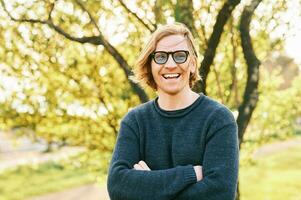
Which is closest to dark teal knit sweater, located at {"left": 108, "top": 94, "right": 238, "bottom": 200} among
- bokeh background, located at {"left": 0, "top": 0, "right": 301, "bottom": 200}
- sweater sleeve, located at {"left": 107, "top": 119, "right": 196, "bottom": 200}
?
sweater sleeve, located at {"left": 107, "top": 119, "right": 196, "bottom": 200}

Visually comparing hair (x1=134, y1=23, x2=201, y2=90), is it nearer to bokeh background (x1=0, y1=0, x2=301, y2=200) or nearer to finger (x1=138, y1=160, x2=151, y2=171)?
finger (x1=138, y1=160, x2=151, y2=171)

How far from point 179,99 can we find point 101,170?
5466mm

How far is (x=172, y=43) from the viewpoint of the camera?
338 centimetres

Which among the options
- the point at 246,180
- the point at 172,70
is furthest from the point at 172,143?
the point at 246,180

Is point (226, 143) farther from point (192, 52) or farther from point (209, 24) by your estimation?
point (209, 24)

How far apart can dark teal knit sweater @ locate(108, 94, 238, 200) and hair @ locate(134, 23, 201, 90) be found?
0.90 feet

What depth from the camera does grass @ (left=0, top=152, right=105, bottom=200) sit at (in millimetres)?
22906

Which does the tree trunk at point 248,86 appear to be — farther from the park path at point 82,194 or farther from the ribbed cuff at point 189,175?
the park path at point 82,194

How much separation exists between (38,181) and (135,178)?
22.9m

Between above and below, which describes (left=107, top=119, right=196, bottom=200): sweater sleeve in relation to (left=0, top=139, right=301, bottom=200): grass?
above

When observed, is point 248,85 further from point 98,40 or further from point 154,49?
point 154,49

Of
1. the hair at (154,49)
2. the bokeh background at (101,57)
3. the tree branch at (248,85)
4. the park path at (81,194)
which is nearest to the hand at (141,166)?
the hair at (154,49)

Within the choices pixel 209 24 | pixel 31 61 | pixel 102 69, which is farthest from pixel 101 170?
pixel 209 24

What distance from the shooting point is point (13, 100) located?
A: 7.29 m
